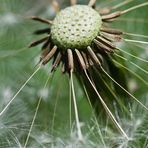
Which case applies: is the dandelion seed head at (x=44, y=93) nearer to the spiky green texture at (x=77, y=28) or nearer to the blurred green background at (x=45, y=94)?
the blurred green background at (x=45, y=94)

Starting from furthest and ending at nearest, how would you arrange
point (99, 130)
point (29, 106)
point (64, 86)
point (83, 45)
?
1. point (64, 86)
2. point (29, 106)
3. point (99, 130)
4. point (83, 45)

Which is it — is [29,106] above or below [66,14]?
below

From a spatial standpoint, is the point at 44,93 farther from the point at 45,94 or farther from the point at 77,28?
Result: the point at 77,28

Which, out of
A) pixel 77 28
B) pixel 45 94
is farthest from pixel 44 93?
pixel 77 28

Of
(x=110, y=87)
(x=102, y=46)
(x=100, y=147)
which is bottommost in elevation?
(x=100, y=147)

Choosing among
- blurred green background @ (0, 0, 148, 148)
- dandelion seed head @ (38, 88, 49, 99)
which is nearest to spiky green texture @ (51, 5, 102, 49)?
blurred green background @ (0, 0, 148, 148)

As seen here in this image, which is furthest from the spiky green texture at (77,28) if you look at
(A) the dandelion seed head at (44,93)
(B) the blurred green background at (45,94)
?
(A) the dandelion seed head at (44,93)

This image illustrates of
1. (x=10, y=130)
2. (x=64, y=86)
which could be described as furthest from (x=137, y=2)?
(x=10, y=130)

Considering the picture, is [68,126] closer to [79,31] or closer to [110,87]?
[110,87]
